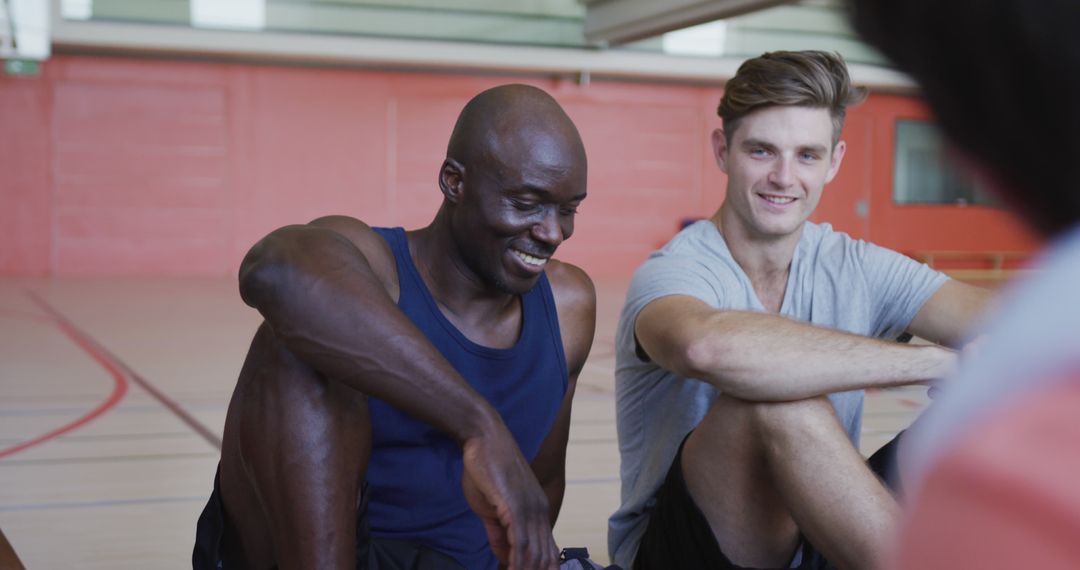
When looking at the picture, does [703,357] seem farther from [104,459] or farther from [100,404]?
[100,404]

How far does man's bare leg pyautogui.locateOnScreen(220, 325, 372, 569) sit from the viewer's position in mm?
1639

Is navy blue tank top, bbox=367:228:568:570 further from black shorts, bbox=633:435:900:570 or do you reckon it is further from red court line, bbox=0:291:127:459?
red court line, bbox=0:291:127:459

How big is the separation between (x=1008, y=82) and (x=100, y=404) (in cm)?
486

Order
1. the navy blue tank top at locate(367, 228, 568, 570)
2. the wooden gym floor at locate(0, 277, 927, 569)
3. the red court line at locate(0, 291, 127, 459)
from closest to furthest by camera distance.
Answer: the navy blue tank top at locate(367, 228, 568, 570)
the wooden gym floor at locate(0, 277, 927, 569)
the red court line at locate(0, 291, 127, 459)

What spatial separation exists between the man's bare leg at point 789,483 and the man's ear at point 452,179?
0.55 m

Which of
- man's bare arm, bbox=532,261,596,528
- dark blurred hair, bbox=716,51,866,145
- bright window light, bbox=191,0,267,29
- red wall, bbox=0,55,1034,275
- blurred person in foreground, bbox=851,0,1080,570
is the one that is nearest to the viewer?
blurred person in foreground, bbox=851,0,1080,570

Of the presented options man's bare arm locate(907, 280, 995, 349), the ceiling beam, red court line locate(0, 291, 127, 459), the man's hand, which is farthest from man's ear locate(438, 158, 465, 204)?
the ceiling beam

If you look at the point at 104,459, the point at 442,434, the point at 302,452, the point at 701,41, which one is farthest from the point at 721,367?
the point at 701,41

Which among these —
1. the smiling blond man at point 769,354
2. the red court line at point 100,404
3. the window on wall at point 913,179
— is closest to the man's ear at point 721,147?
the smiling blond man at point 769,354

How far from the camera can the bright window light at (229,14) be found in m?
10.9

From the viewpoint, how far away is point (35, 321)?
7.65 meters

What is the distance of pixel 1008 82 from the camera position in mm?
541

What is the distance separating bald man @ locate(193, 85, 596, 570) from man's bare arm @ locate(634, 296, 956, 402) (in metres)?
0.26

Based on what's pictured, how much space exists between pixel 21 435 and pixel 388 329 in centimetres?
305
